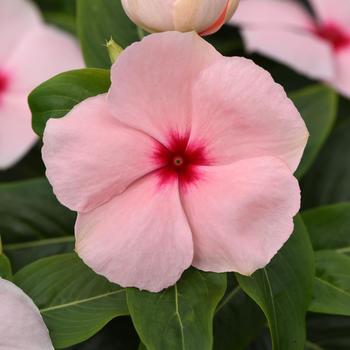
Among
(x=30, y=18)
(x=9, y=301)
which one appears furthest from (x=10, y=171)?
(x=9, y=301)

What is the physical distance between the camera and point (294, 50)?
3.83 ft

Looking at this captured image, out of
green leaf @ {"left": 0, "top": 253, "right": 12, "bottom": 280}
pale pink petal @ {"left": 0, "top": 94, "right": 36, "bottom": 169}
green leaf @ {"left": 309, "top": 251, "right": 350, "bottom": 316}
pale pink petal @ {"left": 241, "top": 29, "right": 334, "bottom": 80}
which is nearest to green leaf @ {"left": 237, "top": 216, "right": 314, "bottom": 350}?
green leaf @ {"left": 309, "top": 251, "right": 350, "bottom": 316}

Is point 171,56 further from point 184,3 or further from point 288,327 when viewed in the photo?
point 288,327

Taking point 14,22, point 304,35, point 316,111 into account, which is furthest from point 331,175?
point 14,22

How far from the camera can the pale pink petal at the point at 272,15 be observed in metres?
1.21

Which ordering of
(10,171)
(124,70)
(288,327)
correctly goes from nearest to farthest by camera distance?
1. (124,70)
2. (288,327)
3. (10,171)

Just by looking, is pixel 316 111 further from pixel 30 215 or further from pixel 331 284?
pixel 30 215

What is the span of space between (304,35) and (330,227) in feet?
1.28

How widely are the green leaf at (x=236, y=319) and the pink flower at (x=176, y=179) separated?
18 centimetres

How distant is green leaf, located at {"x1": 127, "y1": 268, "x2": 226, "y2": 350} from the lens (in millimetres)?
731

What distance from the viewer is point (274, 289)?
31.5 inches

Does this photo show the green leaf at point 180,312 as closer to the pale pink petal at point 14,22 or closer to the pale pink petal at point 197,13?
the pale pink petal at point 197,13

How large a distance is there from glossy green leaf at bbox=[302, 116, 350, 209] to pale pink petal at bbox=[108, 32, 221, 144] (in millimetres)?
467

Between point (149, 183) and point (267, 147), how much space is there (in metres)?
0.12
